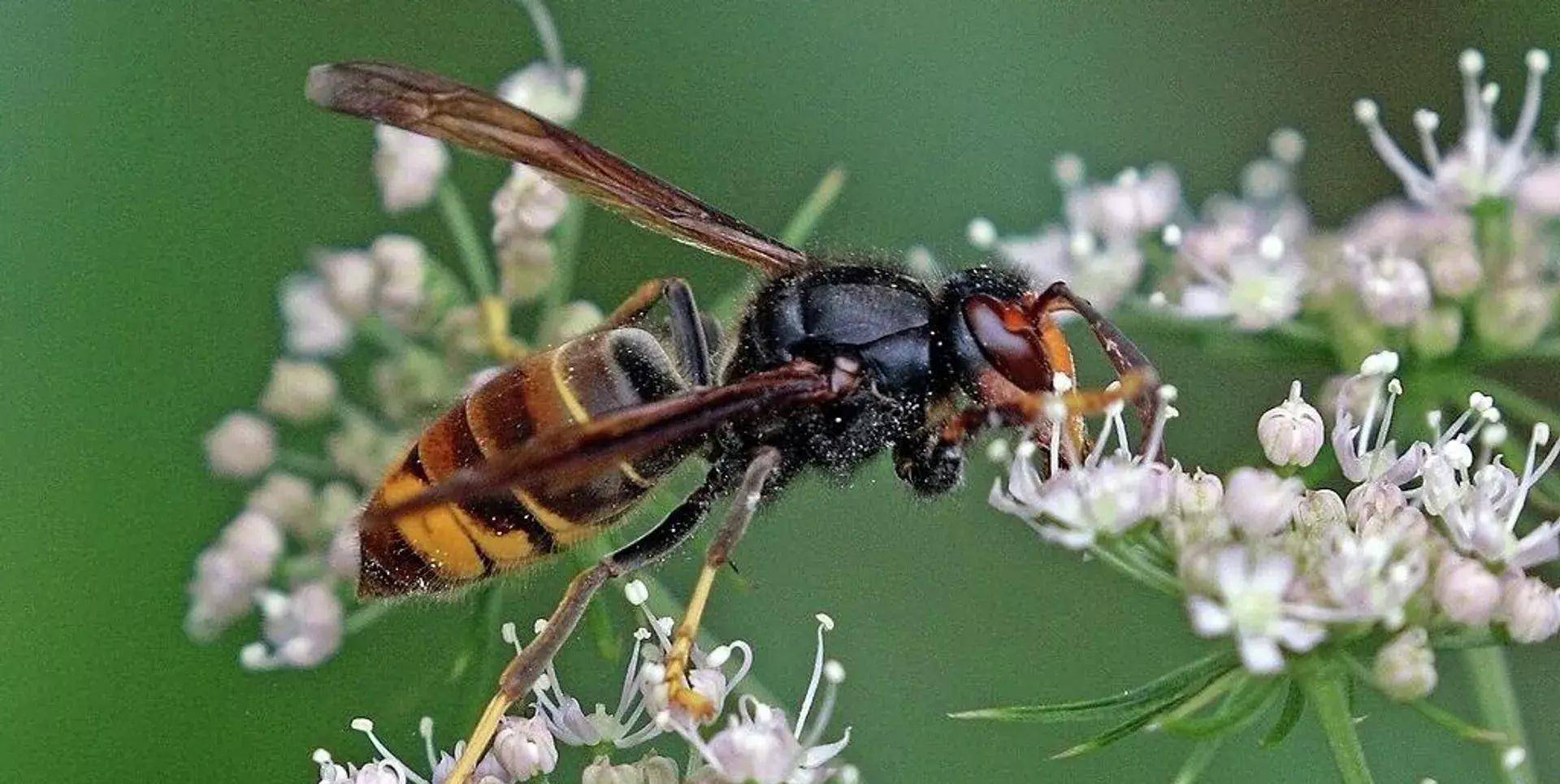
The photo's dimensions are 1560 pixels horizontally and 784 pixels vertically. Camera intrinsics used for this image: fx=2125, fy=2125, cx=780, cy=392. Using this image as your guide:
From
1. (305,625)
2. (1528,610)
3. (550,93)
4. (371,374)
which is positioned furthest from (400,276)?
(1528,610)

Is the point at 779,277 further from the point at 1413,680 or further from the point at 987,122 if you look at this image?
the point at 987,122

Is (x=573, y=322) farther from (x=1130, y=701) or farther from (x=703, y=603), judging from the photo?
(x=1130, y=701)

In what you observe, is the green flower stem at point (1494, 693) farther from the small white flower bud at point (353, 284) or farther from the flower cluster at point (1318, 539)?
the small white flower bud at point (353, 284)

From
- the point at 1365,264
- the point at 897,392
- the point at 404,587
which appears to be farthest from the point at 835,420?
the point at 1365,264

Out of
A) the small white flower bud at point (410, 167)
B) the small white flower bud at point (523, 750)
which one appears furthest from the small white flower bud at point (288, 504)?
the small white flower bud at point (523, 750)

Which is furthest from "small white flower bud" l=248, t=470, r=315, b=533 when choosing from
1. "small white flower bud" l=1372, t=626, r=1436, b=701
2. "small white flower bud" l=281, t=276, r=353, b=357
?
"small white flower bud" l=1372, t=626, r=1436, b=701

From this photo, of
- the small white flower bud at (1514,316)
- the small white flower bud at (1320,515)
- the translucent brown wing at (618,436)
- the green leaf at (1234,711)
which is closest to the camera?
the translucent brown wing at (618,436)
